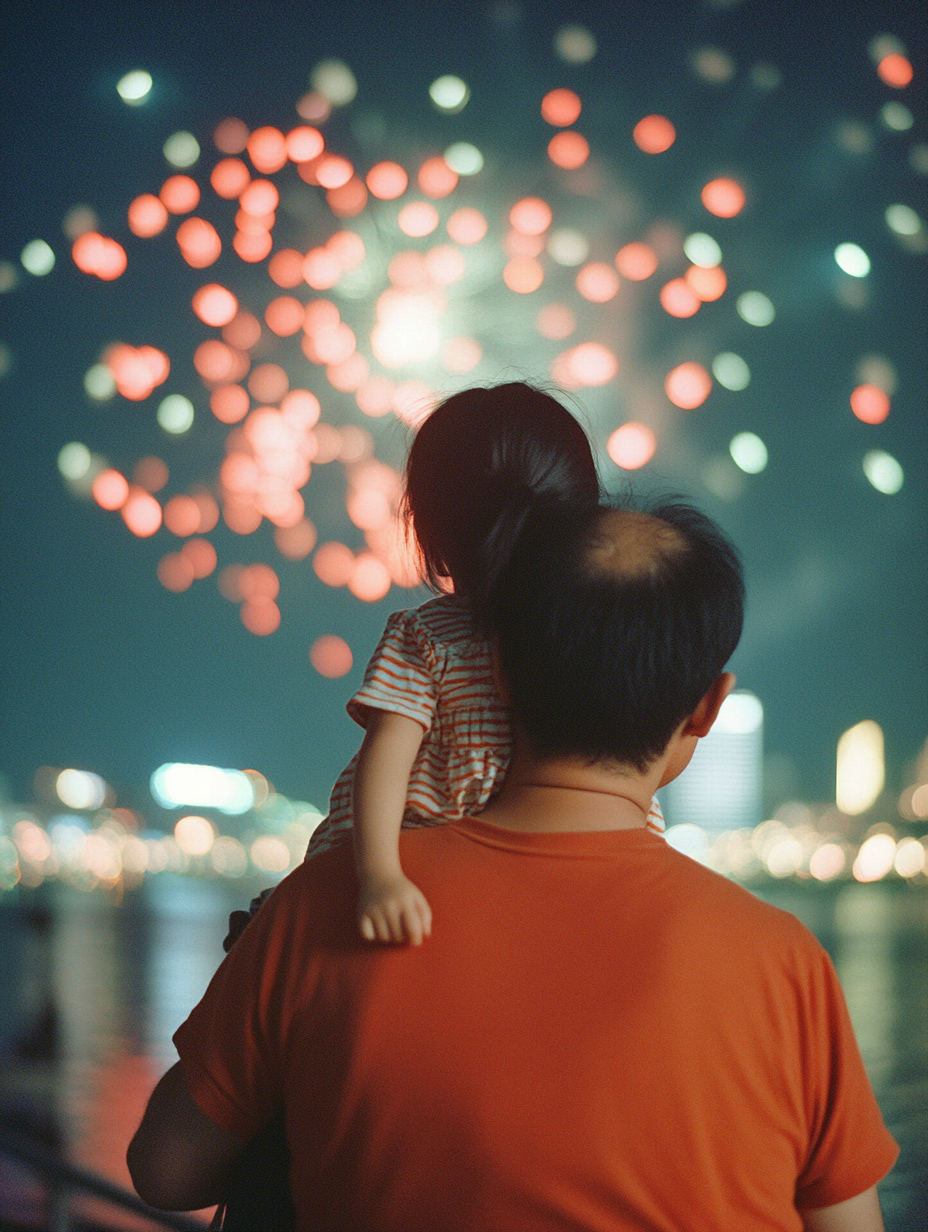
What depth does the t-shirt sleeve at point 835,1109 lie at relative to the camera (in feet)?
2.04

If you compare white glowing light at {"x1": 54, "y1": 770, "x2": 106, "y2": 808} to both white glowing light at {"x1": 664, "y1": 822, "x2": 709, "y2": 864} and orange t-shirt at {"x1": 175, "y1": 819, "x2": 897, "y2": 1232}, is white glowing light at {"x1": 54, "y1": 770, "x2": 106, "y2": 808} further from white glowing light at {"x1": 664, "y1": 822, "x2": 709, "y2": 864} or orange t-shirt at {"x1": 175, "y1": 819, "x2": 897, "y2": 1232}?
orange t-shirt at {"x1": 175, "y1": 819, "x2": 897, "y2": 1232}

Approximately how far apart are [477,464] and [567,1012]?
0.50 metres

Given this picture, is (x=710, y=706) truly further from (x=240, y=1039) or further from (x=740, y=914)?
(x=240, y=1039)

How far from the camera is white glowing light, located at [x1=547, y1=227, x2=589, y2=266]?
3.18 metres

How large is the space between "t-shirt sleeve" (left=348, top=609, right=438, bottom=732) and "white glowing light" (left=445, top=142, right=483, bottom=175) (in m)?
2.79

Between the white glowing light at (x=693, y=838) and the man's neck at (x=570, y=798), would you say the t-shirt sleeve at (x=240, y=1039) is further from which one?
the white glowing light at (x=693, y=838)

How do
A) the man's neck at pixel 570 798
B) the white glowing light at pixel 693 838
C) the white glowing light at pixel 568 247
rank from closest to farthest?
the man's neck at pixel 570 798
the white glowing light at pixel 568 247
the white glowing light at pixel 693 838

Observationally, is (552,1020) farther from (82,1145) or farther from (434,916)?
(82,1145)

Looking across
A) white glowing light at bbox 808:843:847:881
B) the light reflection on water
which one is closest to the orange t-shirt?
the light reflection on water

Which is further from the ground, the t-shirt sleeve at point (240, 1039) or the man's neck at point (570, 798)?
the man's neck at point (570, 798)

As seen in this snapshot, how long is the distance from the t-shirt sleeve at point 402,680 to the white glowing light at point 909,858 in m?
88.3

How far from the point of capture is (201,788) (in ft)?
190

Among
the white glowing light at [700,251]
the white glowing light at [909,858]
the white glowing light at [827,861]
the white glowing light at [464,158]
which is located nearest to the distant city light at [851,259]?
the white glowing light at [700,251]

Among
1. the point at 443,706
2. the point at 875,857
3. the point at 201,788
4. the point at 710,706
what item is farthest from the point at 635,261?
the point at 875,857
